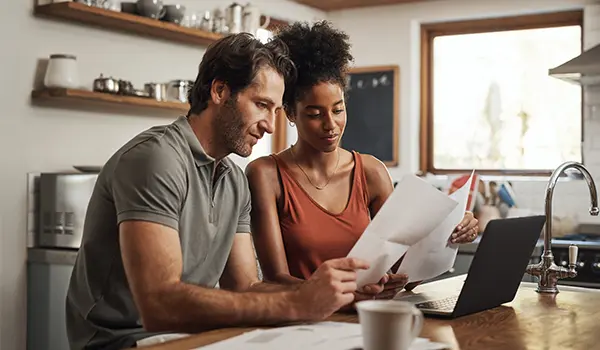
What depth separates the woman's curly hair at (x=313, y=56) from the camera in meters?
2.24

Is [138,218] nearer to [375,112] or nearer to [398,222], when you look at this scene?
[398,222]

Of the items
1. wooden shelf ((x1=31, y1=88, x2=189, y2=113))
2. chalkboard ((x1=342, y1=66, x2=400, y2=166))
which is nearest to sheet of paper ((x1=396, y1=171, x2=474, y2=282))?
wooden shelf ((x1=31, y1=88, x2=189, y2=113))

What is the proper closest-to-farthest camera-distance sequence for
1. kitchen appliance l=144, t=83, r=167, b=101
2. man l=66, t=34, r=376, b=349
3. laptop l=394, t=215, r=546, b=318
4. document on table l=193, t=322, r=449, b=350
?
document on table l=193, t=322, r=449, b=350 → man l=66, t=34, r=376, b=349 → laptop l=394, t=215, r=546, b=318 → kitchen appliance l=144, t=83, r=167, b=101

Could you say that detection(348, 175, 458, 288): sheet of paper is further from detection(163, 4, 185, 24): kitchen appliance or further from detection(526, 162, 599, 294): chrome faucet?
detection(163, 4, 185, 24): kitchen appliance

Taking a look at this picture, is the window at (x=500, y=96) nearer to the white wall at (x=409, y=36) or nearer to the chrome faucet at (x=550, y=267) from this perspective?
the white wall at (x=409, y=36)

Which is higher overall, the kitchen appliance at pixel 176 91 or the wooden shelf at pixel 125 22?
the wooden shelf at pixel 125 22

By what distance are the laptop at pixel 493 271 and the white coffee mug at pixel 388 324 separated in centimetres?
60

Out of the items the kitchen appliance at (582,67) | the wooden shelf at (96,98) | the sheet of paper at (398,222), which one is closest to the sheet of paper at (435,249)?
the sheet of paper at (398,222)

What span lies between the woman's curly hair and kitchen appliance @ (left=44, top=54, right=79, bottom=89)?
5.87 ft

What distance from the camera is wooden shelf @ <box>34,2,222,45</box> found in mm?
3881

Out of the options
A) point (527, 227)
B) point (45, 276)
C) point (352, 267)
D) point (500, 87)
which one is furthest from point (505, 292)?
point (500, 87)

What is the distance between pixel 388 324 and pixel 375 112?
4.61 metres

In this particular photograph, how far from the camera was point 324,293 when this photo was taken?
1.72 m

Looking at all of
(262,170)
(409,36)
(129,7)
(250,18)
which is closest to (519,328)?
(262,170)
